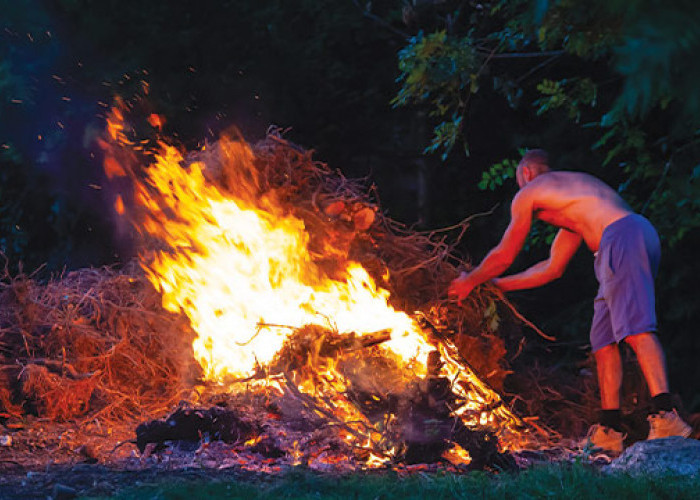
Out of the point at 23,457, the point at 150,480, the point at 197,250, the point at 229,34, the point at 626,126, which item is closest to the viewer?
the point at 150,480

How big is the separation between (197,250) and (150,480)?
87.1 inches

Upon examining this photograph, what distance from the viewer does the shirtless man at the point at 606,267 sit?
5.33m

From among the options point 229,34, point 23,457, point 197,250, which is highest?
point 229,34

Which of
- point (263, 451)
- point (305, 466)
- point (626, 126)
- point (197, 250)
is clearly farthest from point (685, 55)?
point (626, 126)

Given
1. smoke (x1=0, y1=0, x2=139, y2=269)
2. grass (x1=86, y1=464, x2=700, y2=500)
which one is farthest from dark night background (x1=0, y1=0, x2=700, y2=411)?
grass (x1=86, y1=464, x2=700, y2=500)

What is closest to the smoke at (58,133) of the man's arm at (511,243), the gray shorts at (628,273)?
the man's arm at (511,243)

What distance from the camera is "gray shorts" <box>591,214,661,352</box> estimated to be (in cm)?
539

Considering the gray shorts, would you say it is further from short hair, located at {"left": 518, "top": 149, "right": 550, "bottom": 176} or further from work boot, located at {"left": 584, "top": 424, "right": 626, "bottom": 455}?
short hair, located at {"left": 518, "top": 149, "right": 550, "bottom": 176}

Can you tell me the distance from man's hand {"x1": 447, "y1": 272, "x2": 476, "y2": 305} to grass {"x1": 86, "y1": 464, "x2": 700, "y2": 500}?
2082 millimetres

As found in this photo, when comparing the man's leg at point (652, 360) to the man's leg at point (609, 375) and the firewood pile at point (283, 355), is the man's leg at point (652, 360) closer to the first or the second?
the man's leg at point (609, 375)

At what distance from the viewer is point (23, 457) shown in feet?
17.1

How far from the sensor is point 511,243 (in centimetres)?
580

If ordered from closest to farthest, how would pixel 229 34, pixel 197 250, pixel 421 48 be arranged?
pixel 197 250, pixel 421 48, pixel 229 34

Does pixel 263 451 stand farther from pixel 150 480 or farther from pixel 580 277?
pixel 580 277
